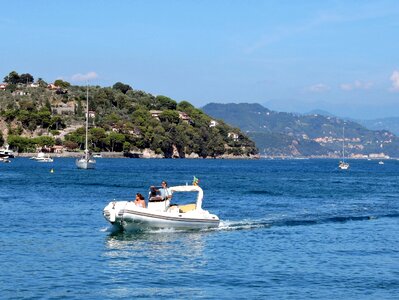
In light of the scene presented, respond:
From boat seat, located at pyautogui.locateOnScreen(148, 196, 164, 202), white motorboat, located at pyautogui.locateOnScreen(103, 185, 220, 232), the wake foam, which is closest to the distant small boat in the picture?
the wake foam

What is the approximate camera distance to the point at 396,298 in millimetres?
27312

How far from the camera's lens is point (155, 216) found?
42.8 meters

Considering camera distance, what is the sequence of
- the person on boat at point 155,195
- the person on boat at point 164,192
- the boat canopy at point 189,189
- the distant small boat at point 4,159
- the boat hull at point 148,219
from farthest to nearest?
the distant small boat at point 4,159 → the boat canopy at point 189,189 → the person on boat at point 164,192 → the person on boat at point 155,195 → the boat hull at point 148,219

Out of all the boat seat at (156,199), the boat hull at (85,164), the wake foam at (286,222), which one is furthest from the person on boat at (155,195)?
the boat hull at (85,164)

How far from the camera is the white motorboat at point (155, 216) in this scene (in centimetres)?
4209

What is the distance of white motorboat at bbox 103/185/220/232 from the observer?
42094 millimetres

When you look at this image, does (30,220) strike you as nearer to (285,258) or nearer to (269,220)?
(269,220)

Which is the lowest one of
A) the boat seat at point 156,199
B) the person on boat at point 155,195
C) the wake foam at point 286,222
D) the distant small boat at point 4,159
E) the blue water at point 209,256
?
the blue water at point 209,256

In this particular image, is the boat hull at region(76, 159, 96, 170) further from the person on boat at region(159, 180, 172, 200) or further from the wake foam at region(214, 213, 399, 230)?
the person on boat at region(159, 180, 172, 200)

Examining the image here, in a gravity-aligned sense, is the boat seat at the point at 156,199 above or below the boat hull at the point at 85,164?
above

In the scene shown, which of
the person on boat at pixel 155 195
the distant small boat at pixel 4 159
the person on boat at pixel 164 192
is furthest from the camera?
the distant small boat at pixel 4 159

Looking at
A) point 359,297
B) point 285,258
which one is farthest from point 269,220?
point 359,297

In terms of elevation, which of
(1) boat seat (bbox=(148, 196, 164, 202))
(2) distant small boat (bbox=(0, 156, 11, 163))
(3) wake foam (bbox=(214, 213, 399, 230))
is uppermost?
(1) boat seat (bbox=(148, 196, 164, 202))

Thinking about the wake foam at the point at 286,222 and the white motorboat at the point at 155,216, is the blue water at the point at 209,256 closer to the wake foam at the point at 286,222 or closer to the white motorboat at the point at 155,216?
the wake foam at the point at 286,222
